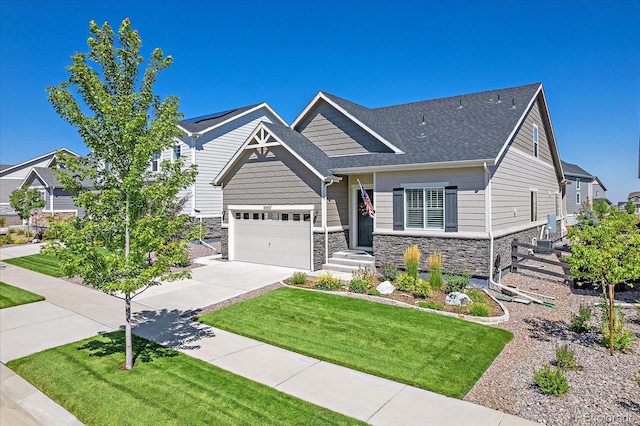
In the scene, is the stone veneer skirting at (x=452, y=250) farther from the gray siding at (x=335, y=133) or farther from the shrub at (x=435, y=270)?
the gray siding at (x=335, y=133)

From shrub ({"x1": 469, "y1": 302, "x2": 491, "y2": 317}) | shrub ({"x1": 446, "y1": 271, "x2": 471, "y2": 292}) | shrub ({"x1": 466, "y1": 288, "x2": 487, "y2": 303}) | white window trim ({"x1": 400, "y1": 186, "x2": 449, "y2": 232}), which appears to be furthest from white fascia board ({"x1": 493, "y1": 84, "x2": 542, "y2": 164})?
shrub ({"x1": 469, "y1": 302, "x2": 491, "y2": 317})

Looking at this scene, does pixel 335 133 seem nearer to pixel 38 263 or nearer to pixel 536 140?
pixel 536 140

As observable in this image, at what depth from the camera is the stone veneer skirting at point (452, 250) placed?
38.1ft

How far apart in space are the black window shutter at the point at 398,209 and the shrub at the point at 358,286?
2.78 m

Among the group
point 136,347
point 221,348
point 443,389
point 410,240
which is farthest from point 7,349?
point 410,240

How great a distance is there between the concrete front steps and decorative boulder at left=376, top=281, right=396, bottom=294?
2087 mm

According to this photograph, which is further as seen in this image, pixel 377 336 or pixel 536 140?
pixel 536 140

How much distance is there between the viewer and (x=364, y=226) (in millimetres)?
15320

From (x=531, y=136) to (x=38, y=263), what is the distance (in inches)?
904

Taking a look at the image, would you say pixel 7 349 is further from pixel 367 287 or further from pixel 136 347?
pixel 367 287

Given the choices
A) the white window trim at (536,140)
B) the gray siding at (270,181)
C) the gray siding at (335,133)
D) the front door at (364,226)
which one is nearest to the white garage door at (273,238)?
the gray siding at (270,181)

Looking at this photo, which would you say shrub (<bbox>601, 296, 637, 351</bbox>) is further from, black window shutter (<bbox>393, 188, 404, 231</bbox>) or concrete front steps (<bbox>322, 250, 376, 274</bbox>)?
concrete front steps (<bbox>322, 250, 376, 274</bbox>)

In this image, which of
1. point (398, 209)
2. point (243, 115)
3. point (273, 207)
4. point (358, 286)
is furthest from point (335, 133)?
point (243, 115)

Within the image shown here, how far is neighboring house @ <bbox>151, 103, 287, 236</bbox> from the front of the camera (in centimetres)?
2167
